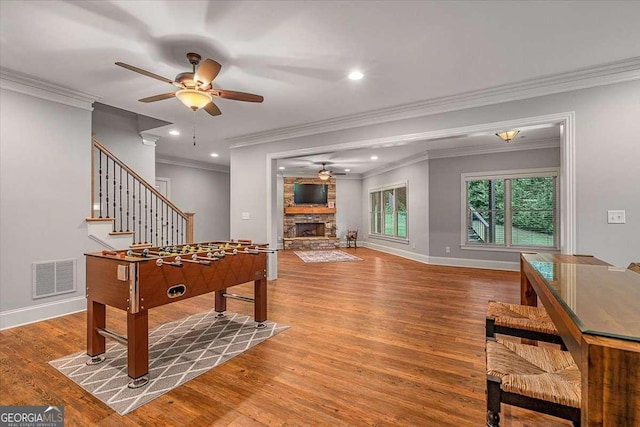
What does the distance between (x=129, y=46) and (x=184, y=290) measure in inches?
90.0

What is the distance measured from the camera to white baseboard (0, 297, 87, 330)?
3.21 meters

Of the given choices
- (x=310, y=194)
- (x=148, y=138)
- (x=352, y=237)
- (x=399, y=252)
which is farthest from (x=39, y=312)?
(x=352, y=237)

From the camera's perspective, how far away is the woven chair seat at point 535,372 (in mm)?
991

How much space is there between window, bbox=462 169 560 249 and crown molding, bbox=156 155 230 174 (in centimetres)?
705

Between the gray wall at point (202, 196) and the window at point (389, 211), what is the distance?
5.03 m

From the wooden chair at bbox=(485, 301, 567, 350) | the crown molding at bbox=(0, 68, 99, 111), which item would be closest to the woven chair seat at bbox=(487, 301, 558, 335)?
the wooden chair at bbox=(485, 301, 567, 350)

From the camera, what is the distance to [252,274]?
3094mm

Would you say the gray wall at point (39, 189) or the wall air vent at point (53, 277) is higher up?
the gray wall at point (39, 189)

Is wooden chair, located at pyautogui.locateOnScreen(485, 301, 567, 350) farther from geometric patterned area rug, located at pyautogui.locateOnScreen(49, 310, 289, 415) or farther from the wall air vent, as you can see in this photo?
the wall air vent

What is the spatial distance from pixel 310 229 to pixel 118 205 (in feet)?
21.6

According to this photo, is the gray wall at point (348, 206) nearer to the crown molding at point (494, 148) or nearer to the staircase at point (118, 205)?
the crown molding at point (494, 148)

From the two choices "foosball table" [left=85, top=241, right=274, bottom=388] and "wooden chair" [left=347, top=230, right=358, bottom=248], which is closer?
"foosball table" [left=85, top=241, right=274, bottom=388]

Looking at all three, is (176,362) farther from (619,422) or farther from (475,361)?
(619,422)

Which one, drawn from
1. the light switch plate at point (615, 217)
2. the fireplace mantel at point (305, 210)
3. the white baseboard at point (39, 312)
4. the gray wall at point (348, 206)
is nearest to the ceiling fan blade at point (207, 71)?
the white baseboard at point (39, 312)
